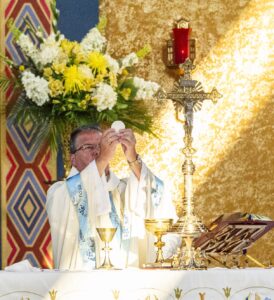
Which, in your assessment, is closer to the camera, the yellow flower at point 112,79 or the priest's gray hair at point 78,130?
the priest's gray hair at point 78,130

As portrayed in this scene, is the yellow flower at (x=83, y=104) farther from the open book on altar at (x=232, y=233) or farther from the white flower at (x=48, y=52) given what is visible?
the open book on altar at (x=232, y=233)

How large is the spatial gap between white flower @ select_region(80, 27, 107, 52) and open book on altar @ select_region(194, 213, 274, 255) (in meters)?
1.65

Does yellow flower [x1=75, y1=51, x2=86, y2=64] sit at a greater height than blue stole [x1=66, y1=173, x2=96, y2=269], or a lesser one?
greater

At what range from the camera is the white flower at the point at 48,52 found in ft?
19.1

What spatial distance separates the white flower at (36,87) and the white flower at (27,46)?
5.6 inches

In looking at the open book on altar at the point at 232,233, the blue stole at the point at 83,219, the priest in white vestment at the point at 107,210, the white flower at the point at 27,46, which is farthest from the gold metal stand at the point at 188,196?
the white flower at the point at 27,46

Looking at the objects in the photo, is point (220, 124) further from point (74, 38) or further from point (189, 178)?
point (189, 178)

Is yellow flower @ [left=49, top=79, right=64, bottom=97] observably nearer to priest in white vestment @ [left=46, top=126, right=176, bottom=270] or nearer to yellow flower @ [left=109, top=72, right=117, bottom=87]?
yellow flower @ [left=109, top=72, right=117, bottom=87]

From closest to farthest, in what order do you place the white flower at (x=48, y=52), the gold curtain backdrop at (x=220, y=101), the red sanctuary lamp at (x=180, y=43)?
1. the white flower at (x=48, y=52)
2. the red sanctuary lamp at (x=180, y=43)
3. the gold curtain backdrop at (x=220, y=101)

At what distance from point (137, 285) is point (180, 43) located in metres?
2.55

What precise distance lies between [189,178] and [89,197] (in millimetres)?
679

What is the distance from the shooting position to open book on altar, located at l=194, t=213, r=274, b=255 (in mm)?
4469

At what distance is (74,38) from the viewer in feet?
21.1

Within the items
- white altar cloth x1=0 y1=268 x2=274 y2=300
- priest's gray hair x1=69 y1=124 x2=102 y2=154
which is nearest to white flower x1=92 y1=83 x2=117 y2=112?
priest's gray hair x1=69 y1=124 x2=102 y2=154
